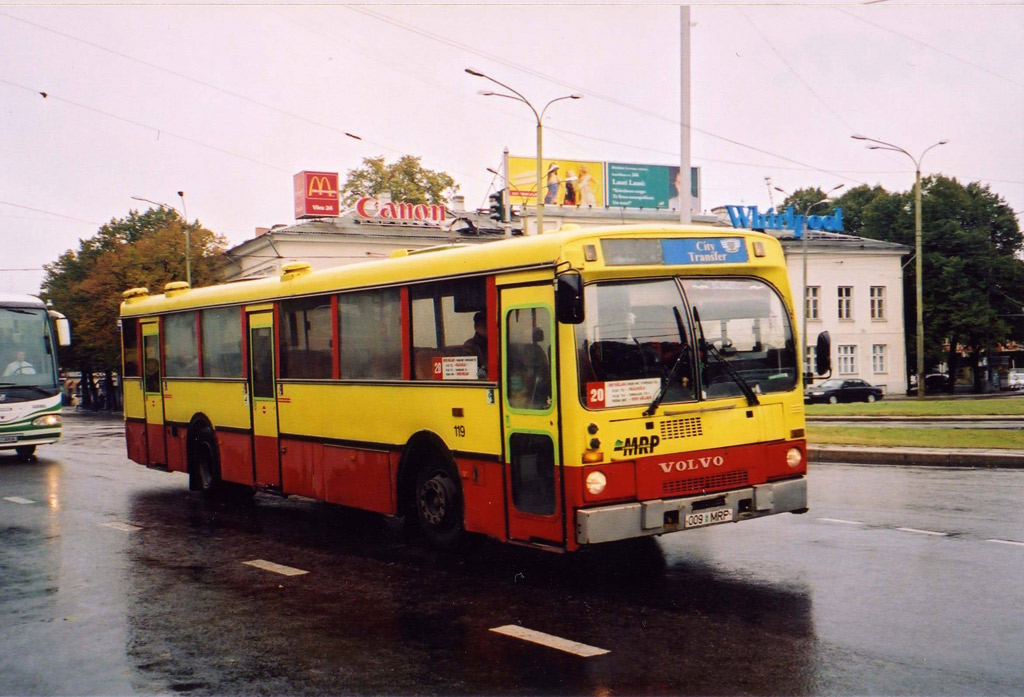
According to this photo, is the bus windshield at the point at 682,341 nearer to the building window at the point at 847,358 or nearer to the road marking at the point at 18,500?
the road marking at the point at 18,500

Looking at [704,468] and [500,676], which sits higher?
[704,468]

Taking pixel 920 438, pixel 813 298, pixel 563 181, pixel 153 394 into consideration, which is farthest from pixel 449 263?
pixel 813 298

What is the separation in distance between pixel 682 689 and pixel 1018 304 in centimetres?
6599

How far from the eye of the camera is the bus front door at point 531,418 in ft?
27.2

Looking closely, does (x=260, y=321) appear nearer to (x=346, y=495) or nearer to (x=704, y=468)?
(x=346, y=495)

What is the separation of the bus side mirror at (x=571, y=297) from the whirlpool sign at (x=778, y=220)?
51718 mm

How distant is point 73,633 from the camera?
743 centimetres

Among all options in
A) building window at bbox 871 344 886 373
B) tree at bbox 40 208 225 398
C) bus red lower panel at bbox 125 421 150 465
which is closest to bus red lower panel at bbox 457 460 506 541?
bus red lower panel at bbox 125 421 150 465

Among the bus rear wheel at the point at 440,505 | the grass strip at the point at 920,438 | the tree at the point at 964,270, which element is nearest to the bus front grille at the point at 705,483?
the bus rear wheel at the point at 440,505

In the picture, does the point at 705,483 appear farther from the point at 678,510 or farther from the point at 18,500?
the point at 18,500

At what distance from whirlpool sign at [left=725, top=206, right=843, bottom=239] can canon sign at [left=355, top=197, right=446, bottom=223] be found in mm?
16057

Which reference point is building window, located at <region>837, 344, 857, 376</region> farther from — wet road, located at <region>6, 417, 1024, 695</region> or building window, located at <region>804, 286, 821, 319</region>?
wet road, located at <region>6, 417, 1024, 695</region>

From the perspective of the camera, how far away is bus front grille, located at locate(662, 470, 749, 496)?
8352mm

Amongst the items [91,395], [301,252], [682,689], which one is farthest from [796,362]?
[91,395]
